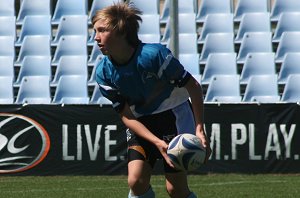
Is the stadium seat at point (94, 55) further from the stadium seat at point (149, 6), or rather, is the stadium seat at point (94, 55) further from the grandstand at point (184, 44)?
the stadium seat at point (149, 6)

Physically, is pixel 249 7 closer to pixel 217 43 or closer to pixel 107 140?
pixel 217 43

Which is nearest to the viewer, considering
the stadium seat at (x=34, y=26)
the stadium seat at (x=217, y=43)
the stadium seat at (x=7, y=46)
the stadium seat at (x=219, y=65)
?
the stadium seat at (x=219, y=65)

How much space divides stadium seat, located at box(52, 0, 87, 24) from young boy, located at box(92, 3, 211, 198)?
13065mm

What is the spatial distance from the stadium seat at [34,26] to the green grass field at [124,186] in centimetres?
563

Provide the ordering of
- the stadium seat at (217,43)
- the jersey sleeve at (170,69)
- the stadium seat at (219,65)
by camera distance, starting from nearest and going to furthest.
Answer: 1. the jersey sleeve at (170,69)
2. the stadium seat at (219,65)
3. the stadium seat at (217,43)

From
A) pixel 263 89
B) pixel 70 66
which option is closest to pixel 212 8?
pixel 263 89

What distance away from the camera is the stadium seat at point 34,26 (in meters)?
18.7

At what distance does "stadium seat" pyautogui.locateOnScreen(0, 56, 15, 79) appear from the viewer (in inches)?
699

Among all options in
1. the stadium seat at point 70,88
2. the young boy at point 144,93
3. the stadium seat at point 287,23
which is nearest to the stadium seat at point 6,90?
the stadium seat at point 70,88

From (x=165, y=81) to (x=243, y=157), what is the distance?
27.1 ft

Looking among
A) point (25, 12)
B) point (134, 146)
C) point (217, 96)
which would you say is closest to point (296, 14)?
point (217, 96)

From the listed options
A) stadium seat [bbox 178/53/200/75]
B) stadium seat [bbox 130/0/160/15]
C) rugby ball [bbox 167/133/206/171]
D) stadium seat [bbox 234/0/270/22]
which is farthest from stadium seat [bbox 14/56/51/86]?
rugby ball [bbox 167/133/206/171]

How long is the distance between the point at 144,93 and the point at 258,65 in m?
11.4

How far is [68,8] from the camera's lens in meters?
19.1
